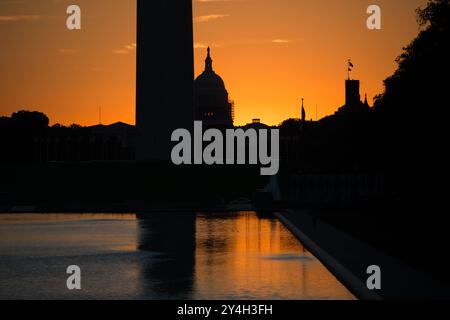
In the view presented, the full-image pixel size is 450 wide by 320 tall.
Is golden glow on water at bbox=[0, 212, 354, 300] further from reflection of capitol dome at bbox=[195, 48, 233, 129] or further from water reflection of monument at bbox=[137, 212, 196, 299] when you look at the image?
reflection of capitol dome at bbox=[195, 48, 233, 129]

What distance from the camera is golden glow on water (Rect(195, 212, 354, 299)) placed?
60.3 ft

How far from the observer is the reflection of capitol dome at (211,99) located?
187625 millimetres

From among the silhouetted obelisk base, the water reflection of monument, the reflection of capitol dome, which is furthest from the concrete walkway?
the reflection of capitol dome

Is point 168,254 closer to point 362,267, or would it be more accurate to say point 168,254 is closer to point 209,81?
point 362,267

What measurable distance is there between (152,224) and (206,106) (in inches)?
5881

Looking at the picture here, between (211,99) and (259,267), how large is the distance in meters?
166

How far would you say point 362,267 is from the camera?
816 inches

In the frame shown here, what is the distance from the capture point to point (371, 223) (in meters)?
38.0

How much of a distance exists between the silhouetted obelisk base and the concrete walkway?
39.9 meters

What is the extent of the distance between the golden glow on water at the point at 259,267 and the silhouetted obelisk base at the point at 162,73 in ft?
123

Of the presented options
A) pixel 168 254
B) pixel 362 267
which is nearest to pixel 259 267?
pixel 362 267

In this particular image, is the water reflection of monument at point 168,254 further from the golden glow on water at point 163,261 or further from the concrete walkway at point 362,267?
the concrete walkway at point 362,267

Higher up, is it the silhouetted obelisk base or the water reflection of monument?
the silhouetted obelisk base
